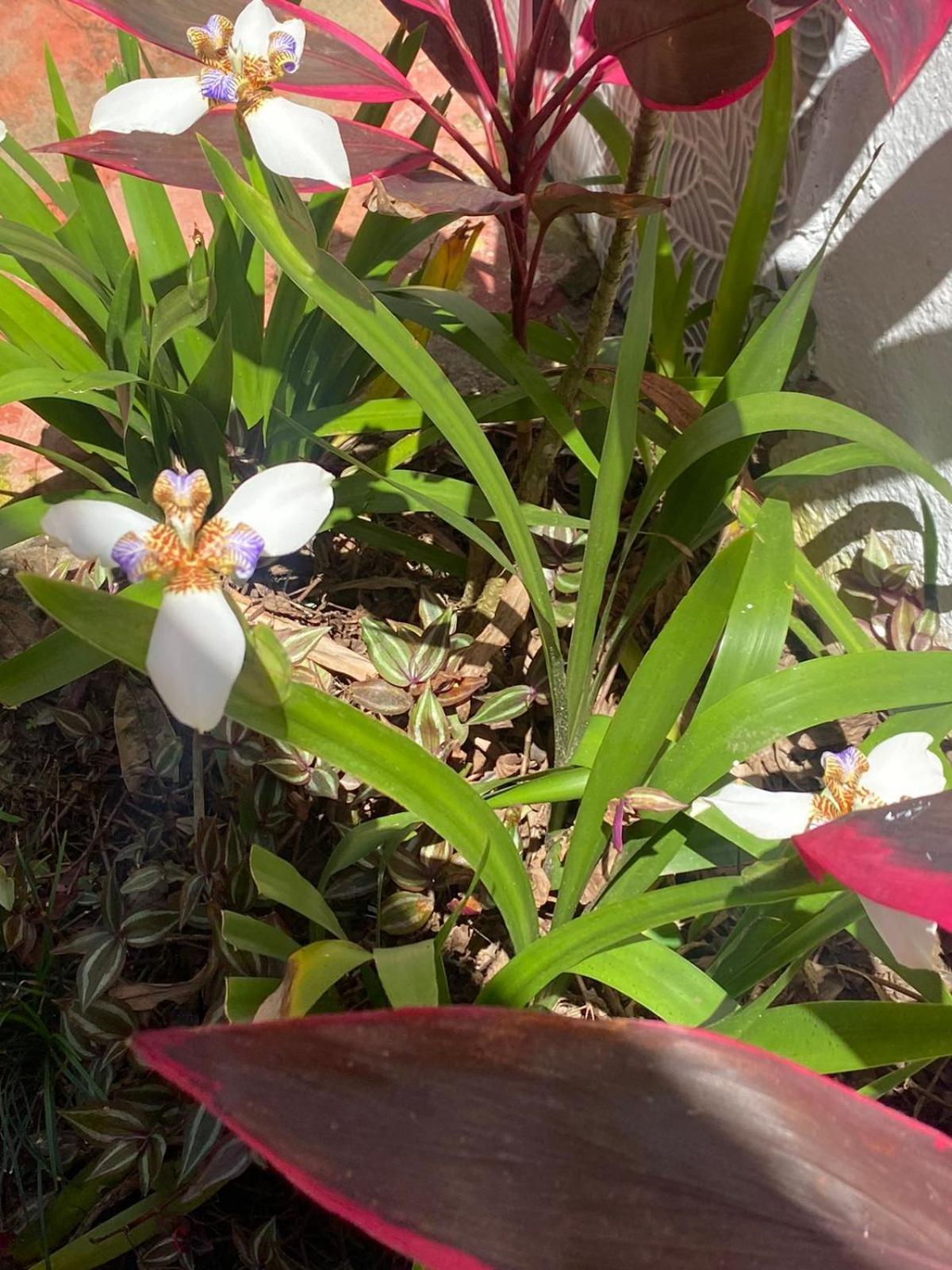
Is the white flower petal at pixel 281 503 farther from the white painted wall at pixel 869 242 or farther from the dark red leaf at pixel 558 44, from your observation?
the white painted wall at pixel 869 242

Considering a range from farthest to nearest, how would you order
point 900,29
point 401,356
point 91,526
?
point 401,356 < point 900,29 < point 91,526

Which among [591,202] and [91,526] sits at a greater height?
[591,202]

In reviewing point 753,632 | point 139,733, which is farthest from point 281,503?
point 139,733

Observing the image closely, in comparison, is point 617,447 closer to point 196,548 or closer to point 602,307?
point 602,307

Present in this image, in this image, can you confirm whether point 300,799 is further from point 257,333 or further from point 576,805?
point 257,333

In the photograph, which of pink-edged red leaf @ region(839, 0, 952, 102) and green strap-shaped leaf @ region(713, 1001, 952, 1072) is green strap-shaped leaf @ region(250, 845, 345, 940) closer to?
green strap-shaped leaf @ region(713, 1001, 952, 1072)

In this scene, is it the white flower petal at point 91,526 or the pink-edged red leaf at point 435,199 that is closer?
the white flower petal at point 91,526

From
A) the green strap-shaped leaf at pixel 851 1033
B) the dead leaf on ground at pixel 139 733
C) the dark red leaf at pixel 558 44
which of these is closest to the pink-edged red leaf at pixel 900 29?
the dark red leaf at pixel 558 44

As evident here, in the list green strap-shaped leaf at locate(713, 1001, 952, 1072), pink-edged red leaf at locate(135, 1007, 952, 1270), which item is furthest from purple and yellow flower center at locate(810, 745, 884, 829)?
Result: pink-edged red leaf at locate(135, 1007, 952, 1270)
